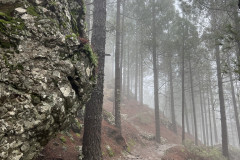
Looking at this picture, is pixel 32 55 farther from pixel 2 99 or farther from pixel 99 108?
pixel 99 108

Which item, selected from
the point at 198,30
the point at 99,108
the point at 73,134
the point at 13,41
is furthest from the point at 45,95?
the point at 198,30

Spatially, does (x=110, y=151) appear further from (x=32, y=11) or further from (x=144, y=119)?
(x=144, y=119)

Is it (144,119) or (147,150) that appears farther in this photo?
(144,119)

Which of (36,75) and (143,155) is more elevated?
(36,75)

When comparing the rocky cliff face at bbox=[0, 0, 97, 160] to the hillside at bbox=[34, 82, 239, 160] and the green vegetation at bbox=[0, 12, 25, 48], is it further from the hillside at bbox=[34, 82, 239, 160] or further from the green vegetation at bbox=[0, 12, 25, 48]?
the hillside at bbox=[34, 82, 239, 160]

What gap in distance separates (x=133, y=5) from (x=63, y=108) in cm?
1763

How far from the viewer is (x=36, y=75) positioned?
3.14 metres

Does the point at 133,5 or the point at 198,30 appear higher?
the point at 133,5

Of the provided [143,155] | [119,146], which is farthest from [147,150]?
[119,146]

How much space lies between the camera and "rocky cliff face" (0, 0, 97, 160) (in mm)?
2600

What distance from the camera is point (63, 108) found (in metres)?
3.44

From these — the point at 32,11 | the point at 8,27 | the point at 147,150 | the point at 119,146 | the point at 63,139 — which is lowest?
the point at 147,150

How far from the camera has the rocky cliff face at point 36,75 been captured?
260 cm

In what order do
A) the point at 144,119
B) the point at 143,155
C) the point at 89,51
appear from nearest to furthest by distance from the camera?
the point at 89,51 < the point at 143,155 < the point at 144,119
